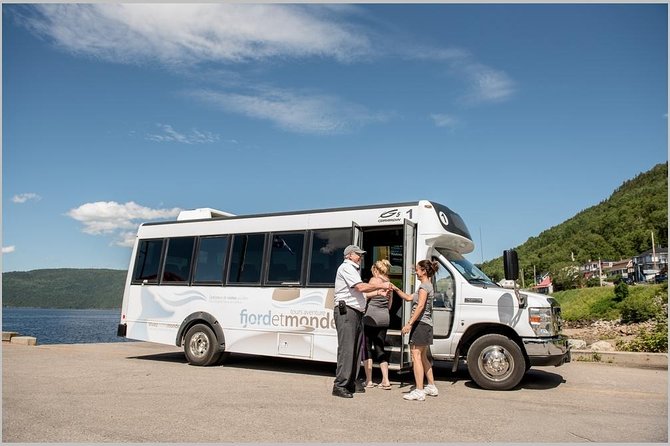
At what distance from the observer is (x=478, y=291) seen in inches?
330

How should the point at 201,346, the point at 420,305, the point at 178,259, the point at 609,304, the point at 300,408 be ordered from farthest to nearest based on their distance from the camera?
the point at 609,304, the point at 178,259, the point at 201,346, the point at 420,305, the point at 300,408

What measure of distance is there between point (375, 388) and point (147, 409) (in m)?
3.38

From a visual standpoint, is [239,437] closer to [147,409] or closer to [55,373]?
[147,409]

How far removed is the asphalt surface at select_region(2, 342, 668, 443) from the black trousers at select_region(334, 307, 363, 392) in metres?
0.30

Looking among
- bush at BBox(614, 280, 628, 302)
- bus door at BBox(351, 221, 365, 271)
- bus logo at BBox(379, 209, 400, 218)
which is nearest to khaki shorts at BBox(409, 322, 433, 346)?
bus door at BBox(351, 221, 365, 271)

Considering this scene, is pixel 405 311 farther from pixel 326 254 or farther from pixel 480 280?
pixel 326 254

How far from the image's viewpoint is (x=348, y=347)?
732 cm

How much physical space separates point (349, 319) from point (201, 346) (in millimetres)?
4338

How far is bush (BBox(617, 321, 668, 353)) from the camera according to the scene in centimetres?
1202

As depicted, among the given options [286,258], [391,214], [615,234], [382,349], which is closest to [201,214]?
[286,258]

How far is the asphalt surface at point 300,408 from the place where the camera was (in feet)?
17.0

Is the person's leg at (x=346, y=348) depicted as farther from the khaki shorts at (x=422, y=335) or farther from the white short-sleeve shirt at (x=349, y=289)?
the khaki shorts at (x=422, y=335)

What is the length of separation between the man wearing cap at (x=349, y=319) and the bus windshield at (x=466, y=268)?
183 centimetres

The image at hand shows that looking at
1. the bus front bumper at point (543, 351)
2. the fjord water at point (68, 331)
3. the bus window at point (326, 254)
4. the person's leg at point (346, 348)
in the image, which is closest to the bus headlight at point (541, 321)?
the bus front bumper at point (543, 351)
